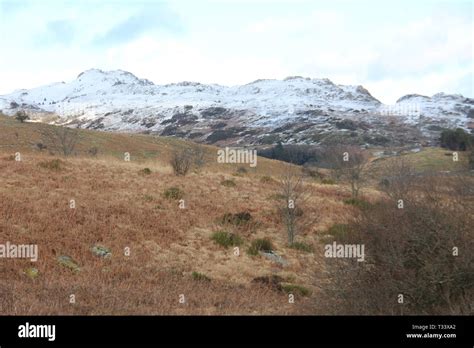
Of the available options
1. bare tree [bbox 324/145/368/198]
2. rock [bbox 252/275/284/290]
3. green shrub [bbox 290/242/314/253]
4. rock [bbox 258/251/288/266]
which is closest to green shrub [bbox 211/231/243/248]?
rock [bbox 258/251/288/266]

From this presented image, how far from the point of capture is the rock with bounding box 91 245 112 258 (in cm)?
1210

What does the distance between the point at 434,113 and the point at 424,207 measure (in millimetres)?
198621

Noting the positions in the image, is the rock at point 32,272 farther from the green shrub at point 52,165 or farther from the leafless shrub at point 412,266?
the green shrub at point 52,165

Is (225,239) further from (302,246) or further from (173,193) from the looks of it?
(173,193)

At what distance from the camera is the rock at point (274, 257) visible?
1405cm

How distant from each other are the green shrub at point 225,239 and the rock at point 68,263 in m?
4.68

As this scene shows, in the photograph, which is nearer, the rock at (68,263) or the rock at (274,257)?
the rock at (68,263)

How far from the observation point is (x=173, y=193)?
709 inches

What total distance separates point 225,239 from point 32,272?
605cm

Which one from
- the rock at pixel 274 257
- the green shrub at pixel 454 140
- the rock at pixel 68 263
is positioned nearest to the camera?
the rock at pixel 68 263

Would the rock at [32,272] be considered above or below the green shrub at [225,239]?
below

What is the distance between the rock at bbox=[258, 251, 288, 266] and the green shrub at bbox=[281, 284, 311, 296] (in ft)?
8.27

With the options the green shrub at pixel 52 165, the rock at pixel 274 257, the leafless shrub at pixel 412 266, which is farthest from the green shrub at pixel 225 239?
the green shrub at pixel 52 165

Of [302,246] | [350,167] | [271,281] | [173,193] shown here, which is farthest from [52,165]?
[350,167]
